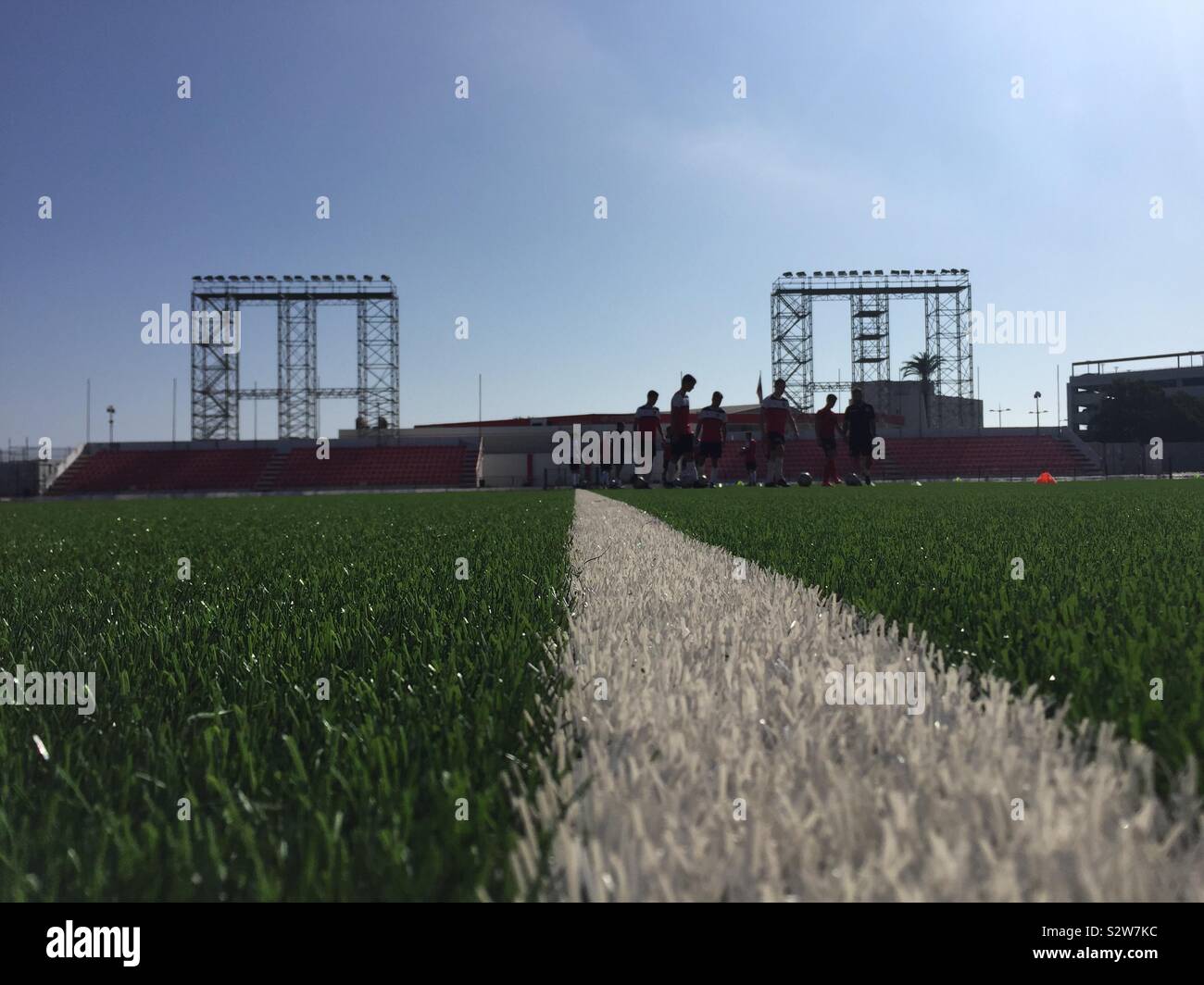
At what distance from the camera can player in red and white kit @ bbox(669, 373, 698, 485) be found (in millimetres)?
14585

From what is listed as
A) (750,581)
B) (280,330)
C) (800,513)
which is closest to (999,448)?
(280,330)

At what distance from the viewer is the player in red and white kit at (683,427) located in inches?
574

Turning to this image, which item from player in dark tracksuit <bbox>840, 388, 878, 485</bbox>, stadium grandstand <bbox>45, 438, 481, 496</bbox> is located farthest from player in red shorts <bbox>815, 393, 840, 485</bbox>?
stadium grandstand <bbox>45, 438, 481, 496</bbox>

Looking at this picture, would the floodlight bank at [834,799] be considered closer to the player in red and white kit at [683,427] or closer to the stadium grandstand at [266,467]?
the player in red and white kit at [683,427]

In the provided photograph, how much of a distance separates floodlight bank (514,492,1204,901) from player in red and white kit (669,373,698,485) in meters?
13.0

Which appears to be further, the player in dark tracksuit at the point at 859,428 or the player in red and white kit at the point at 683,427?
the player in dark tracksuit at the point at 859,428

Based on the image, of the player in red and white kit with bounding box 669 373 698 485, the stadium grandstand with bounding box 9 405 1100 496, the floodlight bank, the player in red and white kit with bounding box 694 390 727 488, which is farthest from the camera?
the stadium grandstand with bounding box 9 405 1100 496

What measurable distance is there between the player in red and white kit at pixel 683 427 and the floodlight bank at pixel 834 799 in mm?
13001

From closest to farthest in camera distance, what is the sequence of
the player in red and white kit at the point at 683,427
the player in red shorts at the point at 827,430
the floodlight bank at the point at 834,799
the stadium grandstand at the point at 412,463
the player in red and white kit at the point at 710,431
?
the floodlight bank at the point at 834,799 → the player in red and white kit at the point at 683,427 → the player in red and white kit at the point at 710,431 → the player in red shorts at the point at 827,430 → the stadium grandstand at the point at 412,463

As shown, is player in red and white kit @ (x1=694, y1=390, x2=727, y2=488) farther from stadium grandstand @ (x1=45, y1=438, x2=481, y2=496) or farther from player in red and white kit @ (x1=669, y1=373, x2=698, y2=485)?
stadium grandstand @ (x1=45, y1=438, x2=481, y2=496)

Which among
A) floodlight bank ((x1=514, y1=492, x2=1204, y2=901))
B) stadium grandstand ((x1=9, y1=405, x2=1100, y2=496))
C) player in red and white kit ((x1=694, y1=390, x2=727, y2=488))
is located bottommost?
floodlight bank ((x1=514, y1=492, x2=1204, y2=901))

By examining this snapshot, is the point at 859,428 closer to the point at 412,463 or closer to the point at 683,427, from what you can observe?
the point at 683,427

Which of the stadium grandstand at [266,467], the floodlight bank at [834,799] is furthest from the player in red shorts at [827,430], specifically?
the stadium grandstand at [266,467]

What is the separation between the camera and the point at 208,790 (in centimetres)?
101
